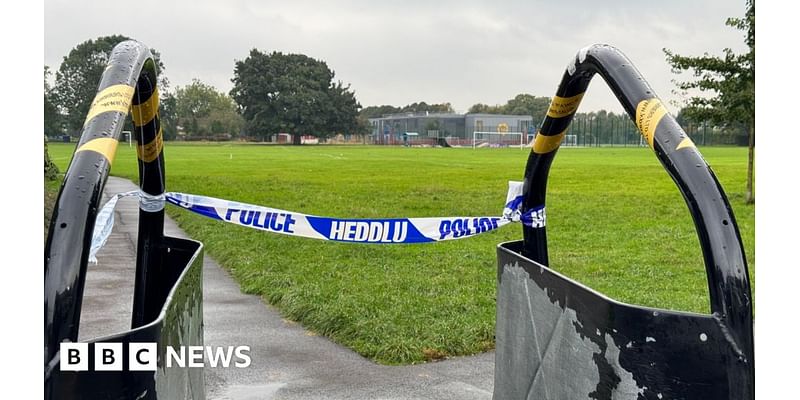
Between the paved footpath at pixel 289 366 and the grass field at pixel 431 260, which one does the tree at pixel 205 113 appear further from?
the paved footpath at pixel 289 366

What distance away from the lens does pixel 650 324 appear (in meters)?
2.03

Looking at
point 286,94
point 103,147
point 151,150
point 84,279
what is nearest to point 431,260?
point 151,150

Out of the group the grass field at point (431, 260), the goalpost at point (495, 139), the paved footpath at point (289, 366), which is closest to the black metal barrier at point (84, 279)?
the grass field at point (431, 260)

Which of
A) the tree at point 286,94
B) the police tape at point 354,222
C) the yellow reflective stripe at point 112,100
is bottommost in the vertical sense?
the police tape at point 354,222

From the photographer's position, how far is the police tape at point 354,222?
3557 mm

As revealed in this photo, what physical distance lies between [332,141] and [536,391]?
1961 inches

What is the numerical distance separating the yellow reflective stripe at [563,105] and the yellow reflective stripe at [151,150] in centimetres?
156

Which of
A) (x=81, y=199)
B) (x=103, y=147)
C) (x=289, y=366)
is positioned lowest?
(x=289, y=366)

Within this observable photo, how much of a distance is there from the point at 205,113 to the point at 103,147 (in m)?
49.6

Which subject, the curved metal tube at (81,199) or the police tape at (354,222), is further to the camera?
the police tape at (354,222)

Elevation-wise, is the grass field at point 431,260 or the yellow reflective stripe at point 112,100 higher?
the yellow reflective stripe at point 112,100

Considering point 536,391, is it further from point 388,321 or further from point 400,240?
point 388,321

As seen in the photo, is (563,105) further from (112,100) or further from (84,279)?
(84,279)

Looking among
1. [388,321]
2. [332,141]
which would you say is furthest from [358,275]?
[332,141]
